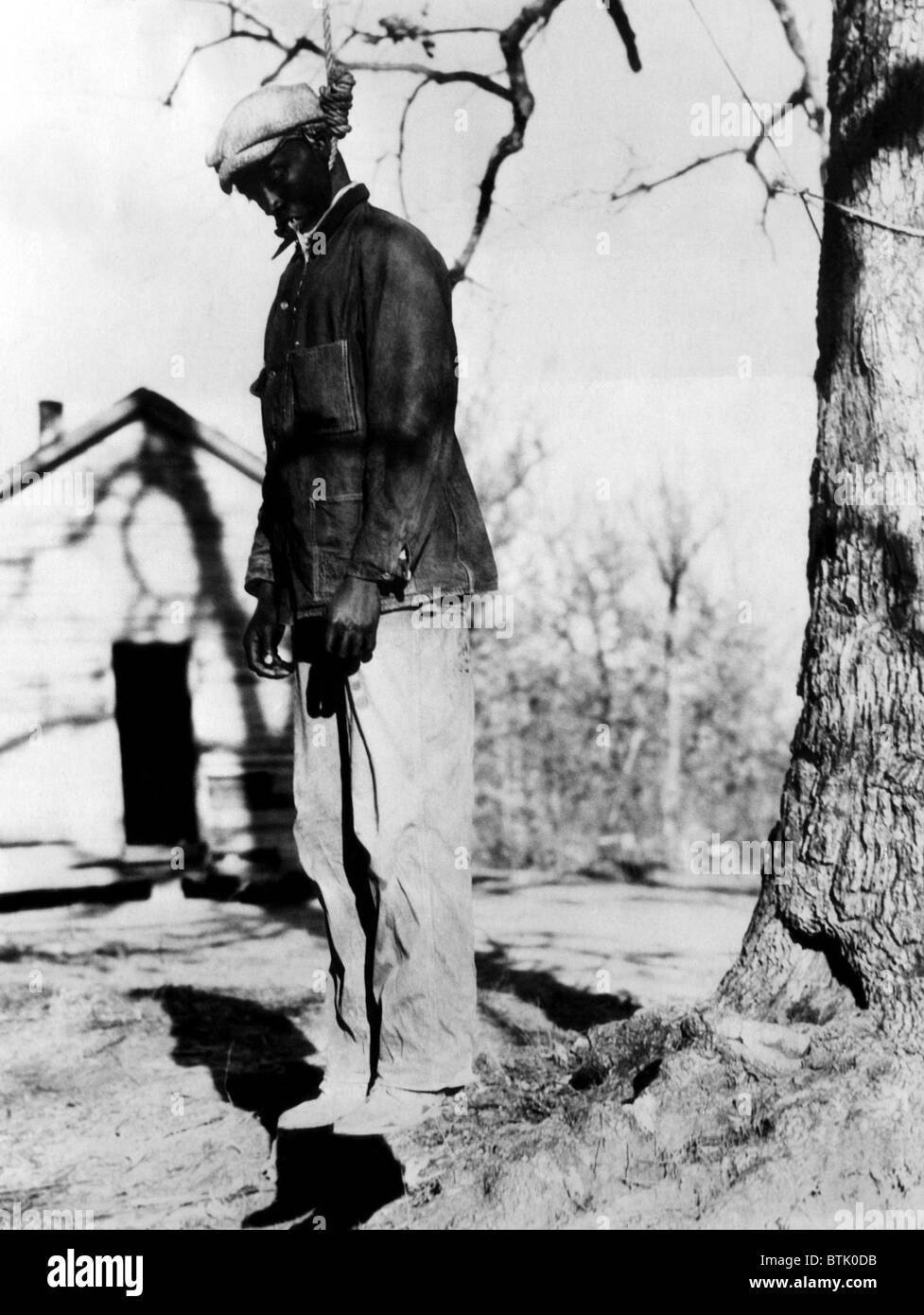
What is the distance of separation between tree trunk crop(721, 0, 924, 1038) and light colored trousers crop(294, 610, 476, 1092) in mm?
1084

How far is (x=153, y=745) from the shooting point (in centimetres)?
1527

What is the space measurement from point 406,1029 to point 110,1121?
185cm

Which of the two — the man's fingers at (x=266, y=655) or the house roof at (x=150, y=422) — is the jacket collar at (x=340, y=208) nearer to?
Result: the man's fingers at (x=266, y=655)

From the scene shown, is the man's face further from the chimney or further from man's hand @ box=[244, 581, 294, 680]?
the chimney

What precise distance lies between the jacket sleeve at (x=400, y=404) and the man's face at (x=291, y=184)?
0.32 metres

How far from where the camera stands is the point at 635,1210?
10.8 feet

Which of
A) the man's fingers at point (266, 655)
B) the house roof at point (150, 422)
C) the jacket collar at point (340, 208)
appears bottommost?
the man's fingers at point (266, 655)

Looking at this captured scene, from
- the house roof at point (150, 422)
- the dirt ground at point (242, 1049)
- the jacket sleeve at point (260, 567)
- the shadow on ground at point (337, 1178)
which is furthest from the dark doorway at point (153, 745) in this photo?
the shadow on ground at point (337, 1178)

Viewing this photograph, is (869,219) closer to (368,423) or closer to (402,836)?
(368,423)

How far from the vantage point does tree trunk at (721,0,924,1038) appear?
151 inches

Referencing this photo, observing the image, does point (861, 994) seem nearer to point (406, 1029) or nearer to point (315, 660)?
point (406, 1029)

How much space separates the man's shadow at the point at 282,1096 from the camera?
3395mm

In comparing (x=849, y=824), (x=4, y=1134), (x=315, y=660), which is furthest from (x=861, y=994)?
(x=4, y=1134)
